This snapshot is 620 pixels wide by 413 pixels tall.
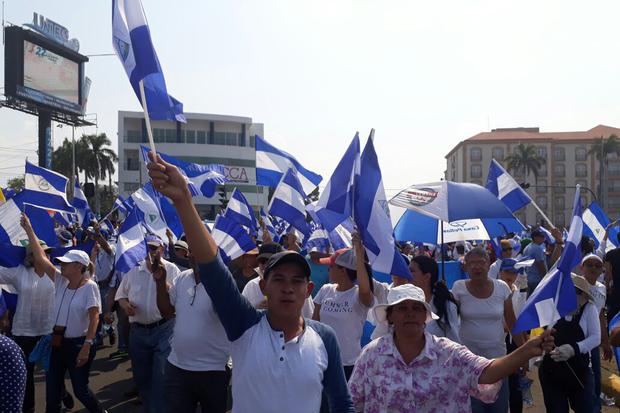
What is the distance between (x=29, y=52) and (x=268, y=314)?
4694 centimetres

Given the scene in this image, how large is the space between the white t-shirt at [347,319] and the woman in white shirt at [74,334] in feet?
7.38

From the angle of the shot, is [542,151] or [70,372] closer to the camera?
[70,372]

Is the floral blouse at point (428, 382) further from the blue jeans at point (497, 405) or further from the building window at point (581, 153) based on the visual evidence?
the building window at point (581, 153)

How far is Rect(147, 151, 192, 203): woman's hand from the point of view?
2.14m

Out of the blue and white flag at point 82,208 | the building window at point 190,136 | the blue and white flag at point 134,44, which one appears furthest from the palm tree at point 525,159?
the blue and white flag at point 134,44

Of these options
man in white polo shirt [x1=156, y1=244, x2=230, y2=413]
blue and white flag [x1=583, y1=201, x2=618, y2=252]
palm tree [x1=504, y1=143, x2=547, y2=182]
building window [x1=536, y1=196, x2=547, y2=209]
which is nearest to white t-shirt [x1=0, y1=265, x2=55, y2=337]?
man in white polo shirt [x1=156, y1=244, x2=230, y2=413]

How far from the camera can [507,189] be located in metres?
7.93

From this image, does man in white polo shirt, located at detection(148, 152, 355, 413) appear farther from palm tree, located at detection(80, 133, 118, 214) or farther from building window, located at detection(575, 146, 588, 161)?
building window, located at detection(575, 146, 588, 161)

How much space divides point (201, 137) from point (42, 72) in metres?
19.6

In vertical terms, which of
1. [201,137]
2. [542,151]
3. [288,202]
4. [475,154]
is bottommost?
[288,202]

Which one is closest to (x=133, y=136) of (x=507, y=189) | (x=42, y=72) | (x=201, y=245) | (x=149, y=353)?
(x=42, y=72)

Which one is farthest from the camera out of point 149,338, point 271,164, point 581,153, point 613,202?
point 581,153

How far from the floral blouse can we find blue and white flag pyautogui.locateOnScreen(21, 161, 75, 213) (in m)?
5.58

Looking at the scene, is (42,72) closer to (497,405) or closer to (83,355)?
(83,355)
